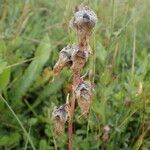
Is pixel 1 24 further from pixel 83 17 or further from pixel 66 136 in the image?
pixel 83 17

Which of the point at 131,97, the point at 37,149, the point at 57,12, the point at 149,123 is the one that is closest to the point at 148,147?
the point at 149,123

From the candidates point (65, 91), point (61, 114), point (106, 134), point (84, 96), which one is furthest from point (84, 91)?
point (65, 91)

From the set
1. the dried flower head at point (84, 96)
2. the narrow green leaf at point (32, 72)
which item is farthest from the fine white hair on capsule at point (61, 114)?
the narrow green leaf at point (32, 72)

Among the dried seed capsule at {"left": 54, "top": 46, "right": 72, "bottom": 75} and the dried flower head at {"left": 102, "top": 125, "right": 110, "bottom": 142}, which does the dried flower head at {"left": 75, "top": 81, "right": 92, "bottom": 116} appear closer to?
the dried seed capsule at {"left": 54, "top": 46, "right": 72, "bottom": 75}

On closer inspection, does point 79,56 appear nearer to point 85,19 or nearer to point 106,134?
point 85,19

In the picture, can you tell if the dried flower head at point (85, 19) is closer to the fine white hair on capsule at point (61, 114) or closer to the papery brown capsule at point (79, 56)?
the papery brown capsule at point (79, 56)
